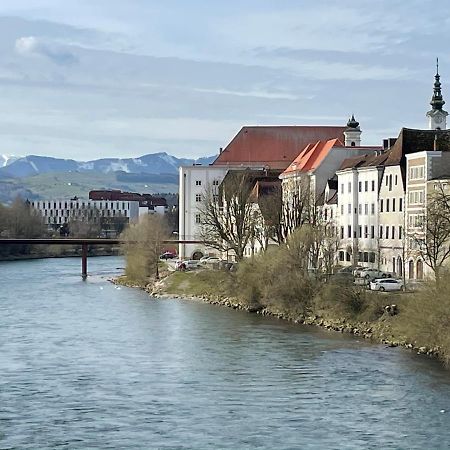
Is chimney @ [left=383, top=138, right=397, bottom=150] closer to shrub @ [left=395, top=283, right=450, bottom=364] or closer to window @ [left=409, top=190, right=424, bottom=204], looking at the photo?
window @ [left=409, top=190, right=424, bottom=204]

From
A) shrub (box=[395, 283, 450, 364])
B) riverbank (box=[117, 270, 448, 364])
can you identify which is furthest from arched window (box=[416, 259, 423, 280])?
shrub (box=[395, 283, 450, 364])

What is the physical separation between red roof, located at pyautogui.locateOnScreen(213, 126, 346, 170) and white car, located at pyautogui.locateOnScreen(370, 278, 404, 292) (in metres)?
54.0

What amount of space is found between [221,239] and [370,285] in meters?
23.4

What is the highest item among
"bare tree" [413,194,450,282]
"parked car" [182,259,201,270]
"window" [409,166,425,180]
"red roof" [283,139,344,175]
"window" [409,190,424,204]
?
"red roof" [283,139,344,175]

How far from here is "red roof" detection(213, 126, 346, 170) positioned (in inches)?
4245

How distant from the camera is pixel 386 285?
52.9 meters

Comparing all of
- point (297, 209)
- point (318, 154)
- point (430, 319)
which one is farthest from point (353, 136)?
point (430, 319)

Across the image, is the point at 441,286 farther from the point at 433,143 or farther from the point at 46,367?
the point at 433,143

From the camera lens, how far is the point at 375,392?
1310 inches

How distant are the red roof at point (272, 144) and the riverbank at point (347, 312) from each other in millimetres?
40968

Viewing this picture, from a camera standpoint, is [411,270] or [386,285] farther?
[411,270]

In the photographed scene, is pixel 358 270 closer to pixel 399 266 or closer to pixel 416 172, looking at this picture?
pixel 399 266

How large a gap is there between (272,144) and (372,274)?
5043 centimetres

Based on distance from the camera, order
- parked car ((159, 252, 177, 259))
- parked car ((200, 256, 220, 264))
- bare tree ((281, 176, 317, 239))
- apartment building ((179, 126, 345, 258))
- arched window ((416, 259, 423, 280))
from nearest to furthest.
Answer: arched window ((416, 259, 423, 280))
bare tree ((281, 176, 317, 239))
parked car ((200, 256, 220, 264))
apartment building ((179, 126, 345, 258))
parked car ((159, 252, 177, 259))
